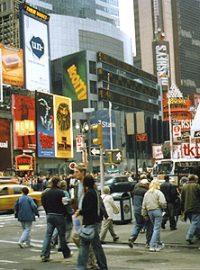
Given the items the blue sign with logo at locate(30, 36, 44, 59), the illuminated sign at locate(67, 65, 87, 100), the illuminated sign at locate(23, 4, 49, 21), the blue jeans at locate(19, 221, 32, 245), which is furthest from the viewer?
the illuminated sign at locate(67, 65, 87, 100)

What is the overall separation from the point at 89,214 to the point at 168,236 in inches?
271

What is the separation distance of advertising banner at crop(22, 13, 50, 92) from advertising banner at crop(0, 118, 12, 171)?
677 cm

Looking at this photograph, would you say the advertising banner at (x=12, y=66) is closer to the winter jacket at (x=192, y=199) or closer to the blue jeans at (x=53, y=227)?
the winter jacket at (x=192, y=199)

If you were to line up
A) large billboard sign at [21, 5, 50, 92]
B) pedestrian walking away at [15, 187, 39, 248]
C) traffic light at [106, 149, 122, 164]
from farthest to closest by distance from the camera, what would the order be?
large billboard sign at [21, 5, 50, 92] → traffic light at [106, 149, 122, 164] → pedestrian walking away at [15, 187, 39, 248]

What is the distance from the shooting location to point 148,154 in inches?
4663

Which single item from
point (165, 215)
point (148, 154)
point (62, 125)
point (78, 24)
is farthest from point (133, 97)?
point (165, 215)

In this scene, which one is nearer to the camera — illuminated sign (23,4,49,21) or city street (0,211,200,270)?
city street (0,211,200,270)

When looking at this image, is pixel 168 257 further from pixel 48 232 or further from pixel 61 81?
pixel 61 81

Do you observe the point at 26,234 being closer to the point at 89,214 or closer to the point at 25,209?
the point at 25,209

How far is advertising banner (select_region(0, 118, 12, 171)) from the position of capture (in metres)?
71.1

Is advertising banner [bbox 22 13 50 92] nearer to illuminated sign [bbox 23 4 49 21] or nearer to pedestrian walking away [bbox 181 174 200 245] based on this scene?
illuminated sign [bbox 23 4 49 21]

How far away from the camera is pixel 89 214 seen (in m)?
9.58

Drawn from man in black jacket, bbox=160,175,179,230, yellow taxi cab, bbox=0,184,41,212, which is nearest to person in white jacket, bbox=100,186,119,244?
man in black jacket, bbox=160,175,179,230

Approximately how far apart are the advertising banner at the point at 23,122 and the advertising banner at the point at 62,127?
5.38m
